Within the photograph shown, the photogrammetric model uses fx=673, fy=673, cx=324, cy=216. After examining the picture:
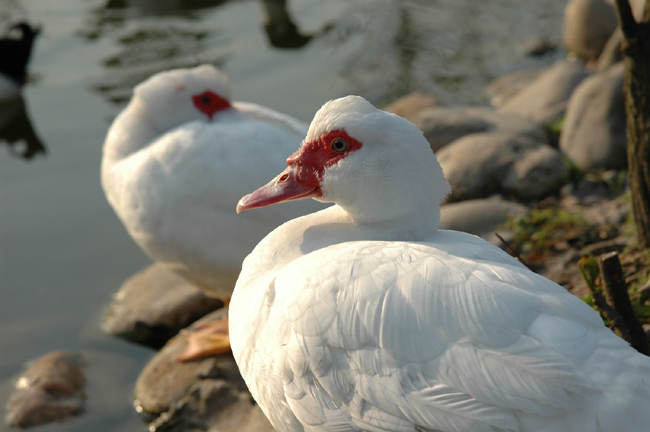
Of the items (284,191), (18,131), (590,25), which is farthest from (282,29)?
(284,191)

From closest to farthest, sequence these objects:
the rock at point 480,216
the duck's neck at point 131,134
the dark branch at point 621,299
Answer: the dark branch at point 621,299 → the duck's neck at point 131,134 → the rock at point 480,216

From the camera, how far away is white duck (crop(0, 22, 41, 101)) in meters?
8.70

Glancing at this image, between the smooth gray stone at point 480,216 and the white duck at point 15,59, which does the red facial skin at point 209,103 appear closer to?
the smooth gray stone at point 480,216

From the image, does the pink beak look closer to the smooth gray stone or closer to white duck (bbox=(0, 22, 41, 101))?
the smooth gray stone

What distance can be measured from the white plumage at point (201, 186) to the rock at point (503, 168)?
1.50 meters

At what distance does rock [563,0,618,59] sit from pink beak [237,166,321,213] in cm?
640

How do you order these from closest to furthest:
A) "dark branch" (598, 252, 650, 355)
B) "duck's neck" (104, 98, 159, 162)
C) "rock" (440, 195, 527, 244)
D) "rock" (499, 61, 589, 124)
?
1. "dark branch" (598, 252, 650, 355)
2. "duck's neck" (104, 98, 159, 162)
3. "rock" (440, 195, 527, 244)
4. "rock" (499, 61, 589, 124)

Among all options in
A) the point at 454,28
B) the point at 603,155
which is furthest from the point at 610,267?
the point at 454,28

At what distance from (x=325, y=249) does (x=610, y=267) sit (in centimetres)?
109

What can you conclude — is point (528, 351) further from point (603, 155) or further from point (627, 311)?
point (603, 155)

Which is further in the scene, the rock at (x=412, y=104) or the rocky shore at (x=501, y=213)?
the rock at (x=412, y=104)

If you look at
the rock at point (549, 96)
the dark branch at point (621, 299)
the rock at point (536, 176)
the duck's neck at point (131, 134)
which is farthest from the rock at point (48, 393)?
the rock at point (549, 96)

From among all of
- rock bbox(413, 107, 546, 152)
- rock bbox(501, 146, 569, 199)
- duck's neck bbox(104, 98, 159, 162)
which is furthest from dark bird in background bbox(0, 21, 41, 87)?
rock bbox(501, 146, 569, 199)

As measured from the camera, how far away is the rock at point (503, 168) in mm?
→ 4879
